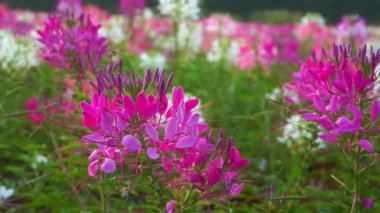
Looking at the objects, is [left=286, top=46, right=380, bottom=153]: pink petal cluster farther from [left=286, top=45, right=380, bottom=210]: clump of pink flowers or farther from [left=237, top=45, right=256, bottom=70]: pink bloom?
[left=237, top=45, right=256, bottom=70]: pink bloom

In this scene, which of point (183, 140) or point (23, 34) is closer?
point (183, 140)

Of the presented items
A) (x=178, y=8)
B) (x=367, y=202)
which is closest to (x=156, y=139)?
(x=367, y=202)

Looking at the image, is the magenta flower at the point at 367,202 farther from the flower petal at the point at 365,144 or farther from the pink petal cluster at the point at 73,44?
the pink petal cluster at the point at 73,44

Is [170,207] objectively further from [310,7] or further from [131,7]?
[310,7]

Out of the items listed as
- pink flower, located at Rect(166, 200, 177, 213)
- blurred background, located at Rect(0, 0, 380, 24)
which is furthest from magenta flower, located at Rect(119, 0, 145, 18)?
blurred background, located at Rect(0, 0, 380, 24)

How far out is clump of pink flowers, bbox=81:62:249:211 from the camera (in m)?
1.36

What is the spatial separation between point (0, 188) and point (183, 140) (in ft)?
4.46

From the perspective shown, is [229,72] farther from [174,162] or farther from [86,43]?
[174,162]

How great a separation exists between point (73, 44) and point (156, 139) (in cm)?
101

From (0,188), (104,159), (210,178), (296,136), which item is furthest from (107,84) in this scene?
(296,136)

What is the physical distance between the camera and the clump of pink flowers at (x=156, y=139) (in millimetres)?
1362

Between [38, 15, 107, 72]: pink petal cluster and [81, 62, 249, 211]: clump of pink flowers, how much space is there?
766 millimetres

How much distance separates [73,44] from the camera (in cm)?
226

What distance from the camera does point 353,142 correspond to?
1590 mm
